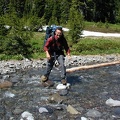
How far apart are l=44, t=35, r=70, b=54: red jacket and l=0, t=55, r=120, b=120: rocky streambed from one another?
165cm

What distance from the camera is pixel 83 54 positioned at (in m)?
21.8

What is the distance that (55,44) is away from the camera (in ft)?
39.6

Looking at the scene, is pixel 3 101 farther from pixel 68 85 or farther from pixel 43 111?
pixel 68 85

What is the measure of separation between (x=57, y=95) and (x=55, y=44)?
201 centimetres

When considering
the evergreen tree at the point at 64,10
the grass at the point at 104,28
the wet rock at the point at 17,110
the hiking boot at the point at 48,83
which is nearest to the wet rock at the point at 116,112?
the wet rock at the point at 17,110

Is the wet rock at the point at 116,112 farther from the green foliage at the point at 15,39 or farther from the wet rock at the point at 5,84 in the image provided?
the green foliage at the point at 15,39

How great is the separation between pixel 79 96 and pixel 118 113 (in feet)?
7.18

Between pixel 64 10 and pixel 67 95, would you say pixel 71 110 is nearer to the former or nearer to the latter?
pixel 67 95

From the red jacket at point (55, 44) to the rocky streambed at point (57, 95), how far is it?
5.42 feet

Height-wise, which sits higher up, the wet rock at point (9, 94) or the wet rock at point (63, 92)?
the wet rock at point (9, 94)

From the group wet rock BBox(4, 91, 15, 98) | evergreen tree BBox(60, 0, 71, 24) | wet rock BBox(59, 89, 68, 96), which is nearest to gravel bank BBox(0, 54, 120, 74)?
wet rock BBox(4, 91, 15, 98)

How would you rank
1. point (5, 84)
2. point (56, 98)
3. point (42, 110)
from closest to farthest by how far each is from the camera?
point (42, 110), point (56, 98), point (5, 84)

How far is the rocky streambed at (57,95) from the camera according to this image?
31.5ft

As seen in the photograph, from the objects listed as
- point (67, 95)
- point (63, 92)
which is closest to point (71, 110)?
point (67, 95)
